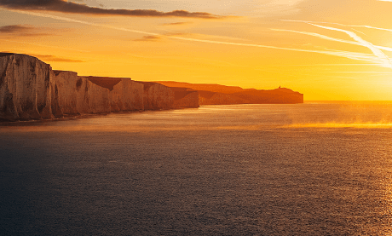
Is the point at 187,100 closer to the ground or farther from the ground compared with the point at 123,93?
closer to the ground

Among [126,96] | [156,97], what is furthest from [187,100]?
[126,96]

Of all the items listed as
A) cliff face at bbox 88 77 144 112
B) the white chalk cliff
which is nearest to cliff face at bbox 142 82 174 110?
cliff face at bbox 88 77 144 112

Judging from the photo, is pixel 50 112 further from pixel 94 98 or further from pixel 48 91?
pixel 94 98

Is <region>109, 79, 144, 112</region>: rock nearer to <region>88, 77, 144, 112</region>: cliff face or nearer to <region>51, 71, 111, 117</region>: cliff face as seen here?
<region>88, 77, 144, 112</region>: cliff face

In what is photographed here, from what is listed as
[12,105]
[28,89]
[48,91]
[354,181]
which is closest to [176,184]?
[354,181]

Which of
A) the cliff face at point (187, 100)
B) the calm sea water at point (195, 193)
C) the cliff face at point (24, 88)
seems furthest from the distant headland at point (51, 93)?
the cliff face at point (187, 100)

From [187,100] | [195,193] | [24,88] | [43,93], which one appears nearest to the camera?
[195,193]

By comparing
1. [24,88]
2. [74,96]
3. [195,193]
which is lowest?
[195,193]

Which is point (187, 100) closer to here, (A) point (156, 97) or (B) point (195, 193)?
(A) point (156, 97)
